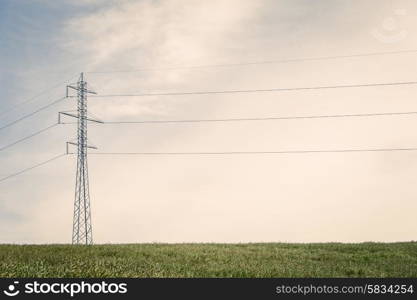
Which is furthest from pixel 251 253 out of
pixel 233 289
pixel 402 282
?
pixel 233 289

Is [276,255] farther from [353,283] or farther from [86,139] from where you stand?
[86,139]

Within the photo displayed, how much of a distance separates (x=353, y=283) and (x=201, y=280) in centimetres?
483

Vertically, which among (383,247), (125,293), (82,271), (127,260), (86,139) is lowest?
(125,293)

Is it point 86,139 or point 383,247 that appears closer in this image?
point 383,247

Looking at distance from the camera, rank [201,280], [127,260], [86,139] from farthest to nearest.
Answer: [86,139]
[127,260]
[201,280]

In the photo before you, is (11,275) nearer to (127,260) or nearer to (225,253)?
(127,260)

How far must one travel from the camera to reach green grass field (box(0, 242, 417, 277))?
19.5m

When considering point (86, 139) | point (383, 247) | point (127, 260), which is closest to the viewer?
point (127, 260)

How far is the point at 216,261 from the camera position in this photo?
25.8m

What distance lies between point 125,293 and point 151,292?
2.20ft

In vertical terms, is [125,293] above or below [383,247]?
below

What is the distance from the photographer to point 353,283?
58.1ft

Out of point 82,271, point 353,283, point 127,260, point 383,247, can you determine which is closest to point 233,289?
point 353,283

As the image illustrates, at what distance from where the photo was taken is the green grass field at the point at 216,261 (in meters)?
19.5
